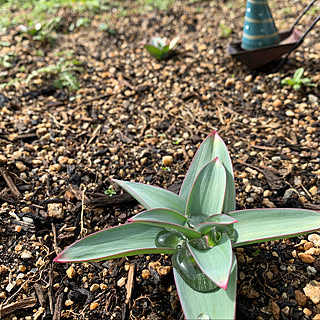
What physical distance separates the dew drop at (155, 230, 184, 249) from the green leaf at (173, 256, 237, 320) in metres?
0.15

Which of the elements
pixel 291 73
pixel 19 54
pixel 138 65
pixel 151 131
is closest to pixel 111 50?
pixel 138 65

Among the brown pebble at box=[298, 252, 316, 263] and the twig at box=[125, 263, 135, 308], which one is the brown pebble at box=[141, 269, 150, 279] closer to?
the twig at box=[125, 263, 135, 308]

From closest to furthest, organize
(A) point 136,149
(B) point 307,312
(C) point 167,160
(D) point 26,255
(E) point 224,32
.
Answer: (B) point 307,312 → (D) point 26,255 → (C) point 167,160 → (A) point 136,149 → (E) point 224,32

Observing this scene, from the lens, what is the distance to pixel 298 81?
82.0 inches

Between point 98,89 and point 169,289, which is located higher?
point 98,89

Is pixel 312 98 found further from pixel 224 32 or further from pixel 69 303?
pixel 69 303

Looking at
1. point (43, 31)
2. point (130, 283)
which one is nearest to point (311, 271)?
point (130, 283)

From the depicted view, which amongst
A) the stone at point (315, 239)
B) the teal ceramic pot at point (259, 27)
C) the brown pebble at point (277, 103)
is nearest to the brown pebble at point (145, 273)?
the stone at point (315, 239)

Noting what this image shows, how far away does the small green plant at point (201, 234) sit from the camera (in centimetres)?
98

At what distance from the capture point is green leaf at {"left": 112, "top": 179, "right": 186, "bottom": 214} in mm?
1180

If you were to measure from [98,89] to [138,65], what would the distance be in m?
0.41

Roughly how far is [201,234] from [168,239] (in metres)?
0.12

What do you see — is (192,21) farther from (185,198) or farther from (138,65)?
(185,198)

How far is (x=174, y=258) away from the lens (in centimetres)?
112
